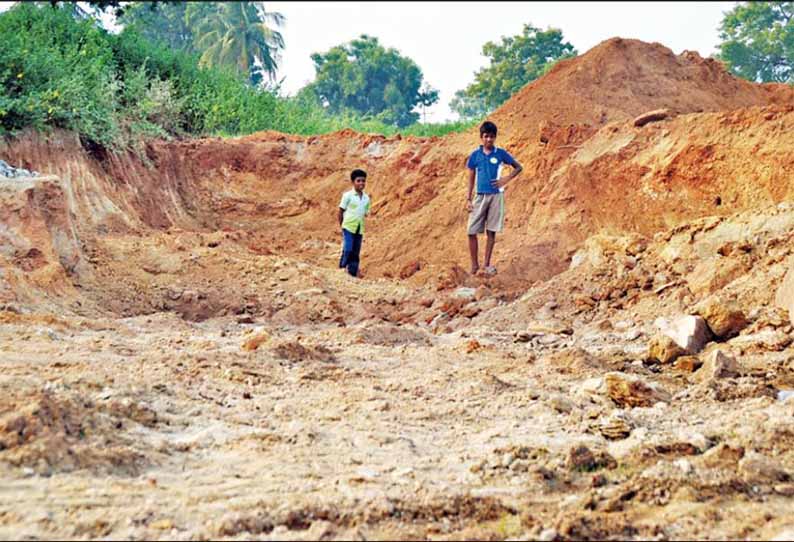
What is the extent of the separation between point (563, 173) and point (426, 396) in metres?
6.51

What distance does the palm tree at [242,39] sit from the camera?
33906 mm

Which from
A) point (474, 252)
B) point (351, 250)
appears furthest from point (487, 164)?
point (351, 250)

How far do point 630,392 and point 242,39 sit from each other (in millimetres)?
31373

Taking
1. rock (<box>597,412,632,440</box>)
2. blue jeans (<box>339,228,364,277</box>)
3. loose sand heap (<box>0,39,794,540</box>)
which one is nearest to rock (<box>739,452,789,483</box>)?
loose sand heap (<box>0,39,794,540</box>)

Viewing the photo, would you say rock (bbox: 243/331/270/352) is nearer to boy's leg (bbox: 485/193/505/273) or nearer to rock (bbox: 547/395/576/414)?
rock (bbox: 547/395/576/414)

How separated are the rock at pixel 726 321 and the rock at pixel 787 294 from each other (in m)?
0.28

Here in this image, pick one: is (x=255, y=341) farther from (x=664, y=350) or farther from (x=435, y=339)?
(x=664, y=350)

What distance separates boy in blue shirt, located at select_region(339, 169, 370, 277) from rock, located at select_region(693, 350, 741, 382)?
4837 millimetres

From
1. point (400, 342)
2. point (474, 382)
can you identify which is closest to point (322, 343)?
point (400, 342)

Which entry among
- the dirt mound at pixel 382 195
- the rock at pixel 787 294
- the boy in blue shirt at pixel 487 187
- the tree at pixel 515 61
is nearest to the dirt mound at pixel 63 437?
the dirt mound at pixel 382 195

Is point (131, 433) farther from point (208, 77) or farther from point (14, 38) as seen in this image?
point (208, 77)

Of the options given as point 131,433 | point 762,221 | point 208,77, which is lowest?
point 131,433

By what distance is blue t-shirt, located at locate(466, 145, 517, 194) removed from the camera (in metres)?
9.39

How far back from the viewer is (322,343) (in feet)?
21.0
